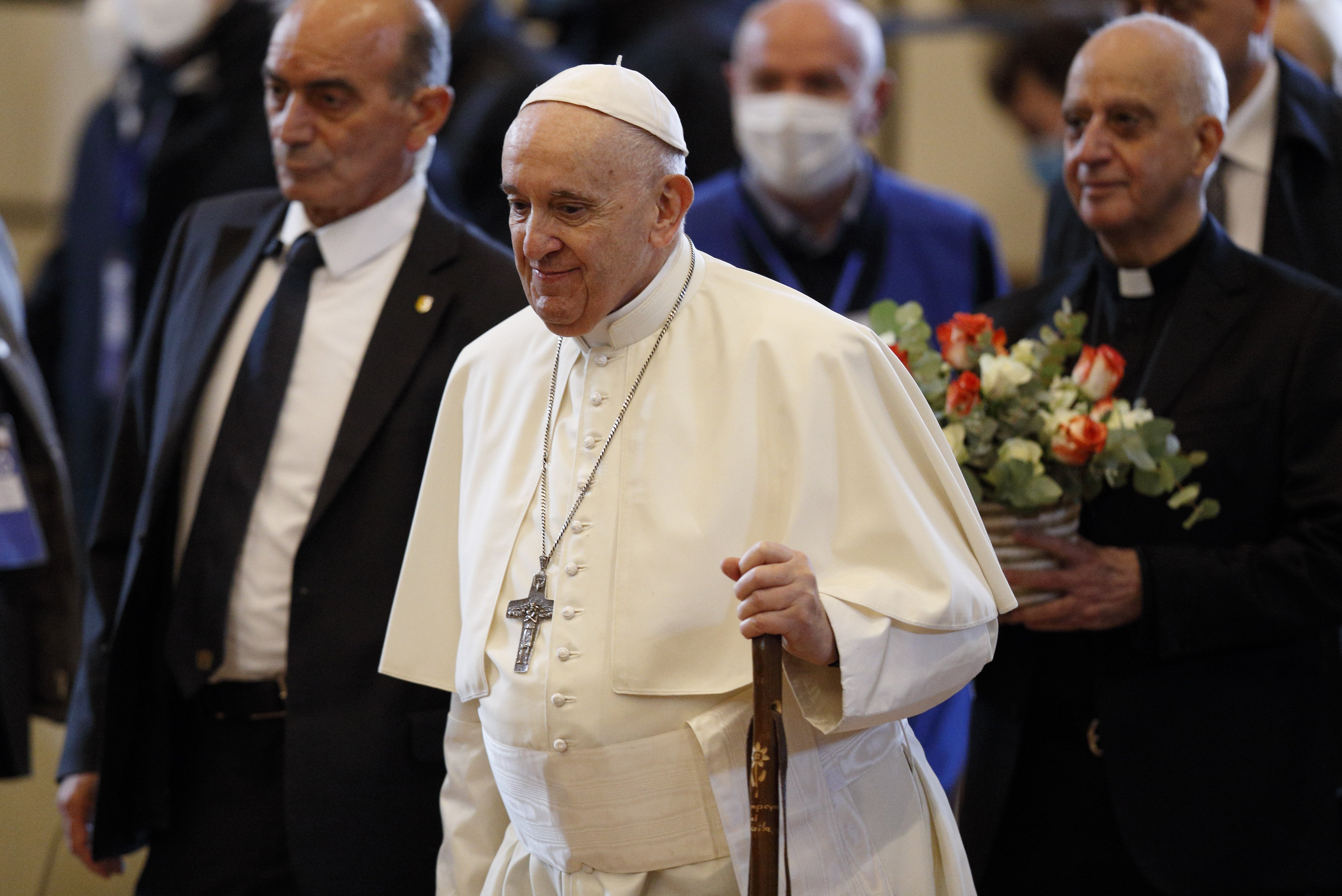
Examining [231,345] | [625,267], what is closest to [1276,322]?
[625,267]

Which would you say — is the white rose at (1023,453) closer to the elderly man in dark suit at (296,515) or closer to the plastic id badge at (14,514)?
the elderly man in dark suit at (296,515)

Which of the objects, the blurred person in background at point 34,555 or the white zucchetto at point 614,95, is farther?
the blurred person in background at point 34,555

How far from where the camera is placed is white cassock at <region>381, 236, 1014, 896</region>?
2.46 meters

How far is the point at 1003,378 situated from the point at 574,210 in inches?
40.8

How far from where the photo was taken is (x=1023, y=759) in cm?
338

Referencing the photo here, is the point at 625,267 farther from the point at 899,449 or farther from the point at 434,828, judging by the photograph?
the point at 434,828

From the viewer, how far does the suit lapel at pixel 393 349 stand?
3135 mm

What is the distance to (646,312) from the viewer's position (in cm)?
262

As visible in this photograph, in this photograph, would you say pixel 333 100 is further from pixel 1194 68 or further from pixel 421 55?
pixel 1194 68

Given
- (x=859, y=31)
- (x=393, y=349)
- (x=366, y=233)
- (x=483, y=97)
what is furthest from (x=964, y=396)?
(x=483, y=97)

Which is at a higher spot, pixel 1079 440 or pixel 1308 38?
pixel 1308 38

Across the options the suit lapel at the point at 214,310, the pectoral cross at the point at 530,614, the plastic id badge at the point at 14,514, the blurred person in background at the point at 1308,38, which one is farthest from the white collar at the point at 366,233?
the blurred person in background at the point at 1308,38

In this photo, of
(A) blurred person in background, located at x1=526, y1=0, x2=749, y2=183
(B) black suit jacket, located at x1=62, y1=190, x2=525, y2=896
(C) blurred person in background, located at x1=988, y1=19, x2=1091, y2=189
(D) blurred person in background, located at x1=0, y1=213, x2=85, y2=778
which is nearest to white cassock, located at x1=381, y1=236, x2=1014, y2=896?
(B) black suit jacket, located at x1=62, y1=190, x2=525, y2=896

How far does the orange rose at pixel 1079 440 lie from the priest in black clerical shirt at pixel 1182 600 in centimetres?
18
